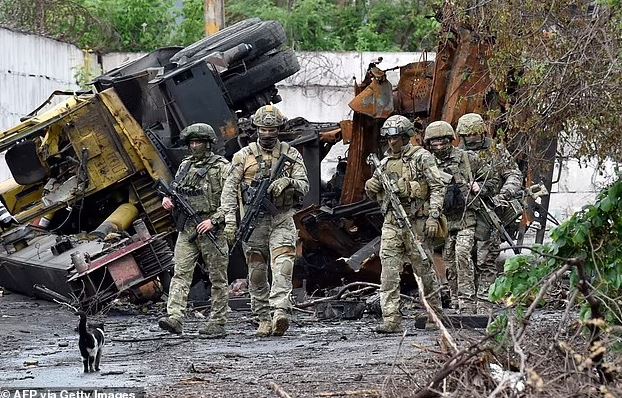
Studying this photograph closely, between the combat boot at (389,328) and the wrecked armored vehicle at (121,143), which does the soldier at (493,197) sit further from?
the wrecked armored vehicle at (121,143)

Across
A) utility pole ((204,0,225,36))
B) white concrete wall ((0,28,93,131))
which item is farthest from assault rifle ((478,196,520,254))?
utility pole ((204,0,225,36))

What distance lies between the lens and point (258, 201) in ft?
37.0

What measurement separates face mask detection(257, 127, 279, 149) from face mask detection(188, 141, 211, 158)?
53cm

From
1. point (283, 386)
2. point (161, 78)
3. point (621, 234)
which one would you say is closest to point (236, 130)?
point (161, 78)

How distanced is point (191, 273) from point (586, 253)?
5.02 metres

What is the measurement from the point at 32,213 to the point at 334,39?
16.1 metres

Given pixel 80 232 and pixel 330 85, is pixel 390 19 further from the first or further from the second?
pixel 80 232

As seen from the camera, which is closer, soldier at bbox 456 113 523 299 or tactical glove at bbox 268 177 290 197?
tactical glove at bbox 268 177 290 197

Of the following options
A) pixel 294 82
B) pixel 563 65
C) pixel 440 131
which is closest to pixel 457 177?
pixel 440 131

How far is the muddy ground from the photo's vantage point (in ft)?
26.1

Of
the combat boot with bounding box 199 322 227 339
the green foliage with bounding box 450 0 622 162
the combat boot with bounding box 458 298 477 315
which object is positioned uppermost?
the green foliage with bounding box 450 0 622 162

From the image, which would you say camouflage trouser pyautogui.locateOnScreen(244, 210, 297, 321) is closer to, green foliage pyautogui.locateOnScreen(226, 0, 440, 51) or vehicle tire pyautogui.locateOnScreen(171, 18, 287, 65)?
vehicle tire pyautogui.locateOnScreen(171, 18, 287, 65)

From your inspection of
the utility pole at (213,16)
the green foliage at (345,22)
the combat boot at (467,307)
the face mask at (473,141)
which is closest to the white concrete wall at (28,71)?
the utility pole at (213,16)

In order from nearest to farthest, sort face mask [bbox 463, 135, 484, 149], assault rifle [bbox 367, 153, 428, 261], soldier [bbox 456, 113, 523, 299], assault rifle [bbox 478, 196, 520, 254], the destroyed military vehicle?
assault rifle [bbox 367, 153, 428, 261], assault rifle [bbox 478, 196, 520, 254], soldier [bbox 456, 113, 523, 299], face mask [bbox 463, 135, 484, 149], the destroyed military vehicle
